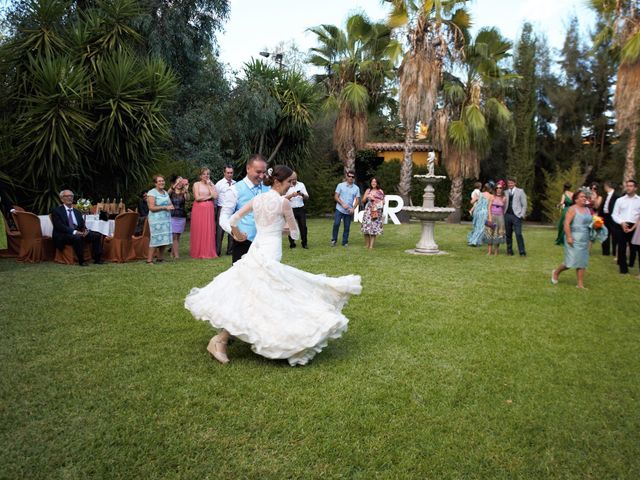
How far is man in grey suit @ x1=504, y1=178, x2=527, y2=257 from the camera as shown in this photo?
1200cm

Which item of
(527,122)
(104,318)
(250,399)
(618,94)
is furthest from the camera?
(527,122)

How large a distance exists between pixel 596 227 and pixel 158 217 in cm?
788

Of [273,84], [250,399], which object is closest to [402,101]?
[273,84]

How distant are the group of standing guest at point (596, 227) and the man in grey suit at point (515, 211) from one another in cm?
130

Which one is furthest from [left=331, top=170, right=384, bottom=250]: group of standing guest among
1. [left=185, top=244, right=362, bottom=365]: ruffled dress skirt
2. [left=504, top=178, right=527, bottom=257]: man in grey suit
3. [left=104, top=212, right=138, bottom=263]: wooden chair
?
[left=185, top=244, right=362, bottom=365]: ruffled dress skirt

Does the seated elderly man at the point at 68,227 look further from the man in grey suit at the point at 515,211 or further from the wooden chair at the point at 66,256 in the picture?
the man in grey suit at the point at 515,211

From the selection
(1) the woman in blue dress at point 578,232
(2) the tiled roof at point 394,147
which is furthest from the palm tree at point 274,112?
(1) the woman in blue dress at point 578,232

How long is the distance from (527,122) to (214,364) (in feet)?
84.5

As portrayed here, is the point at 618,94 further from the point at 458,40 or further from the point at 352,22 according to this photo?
the point at 352,22

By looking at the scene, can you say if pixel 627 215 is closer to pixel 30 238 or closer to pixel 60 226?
pixel 60 226

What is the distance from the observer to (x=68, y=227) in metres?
9.74

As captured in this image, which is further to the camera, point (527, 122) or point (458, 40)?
point (527, 122)

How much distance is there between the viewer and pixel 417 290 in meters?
7.76

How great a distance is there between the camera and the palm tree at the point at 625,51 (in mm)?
17656
